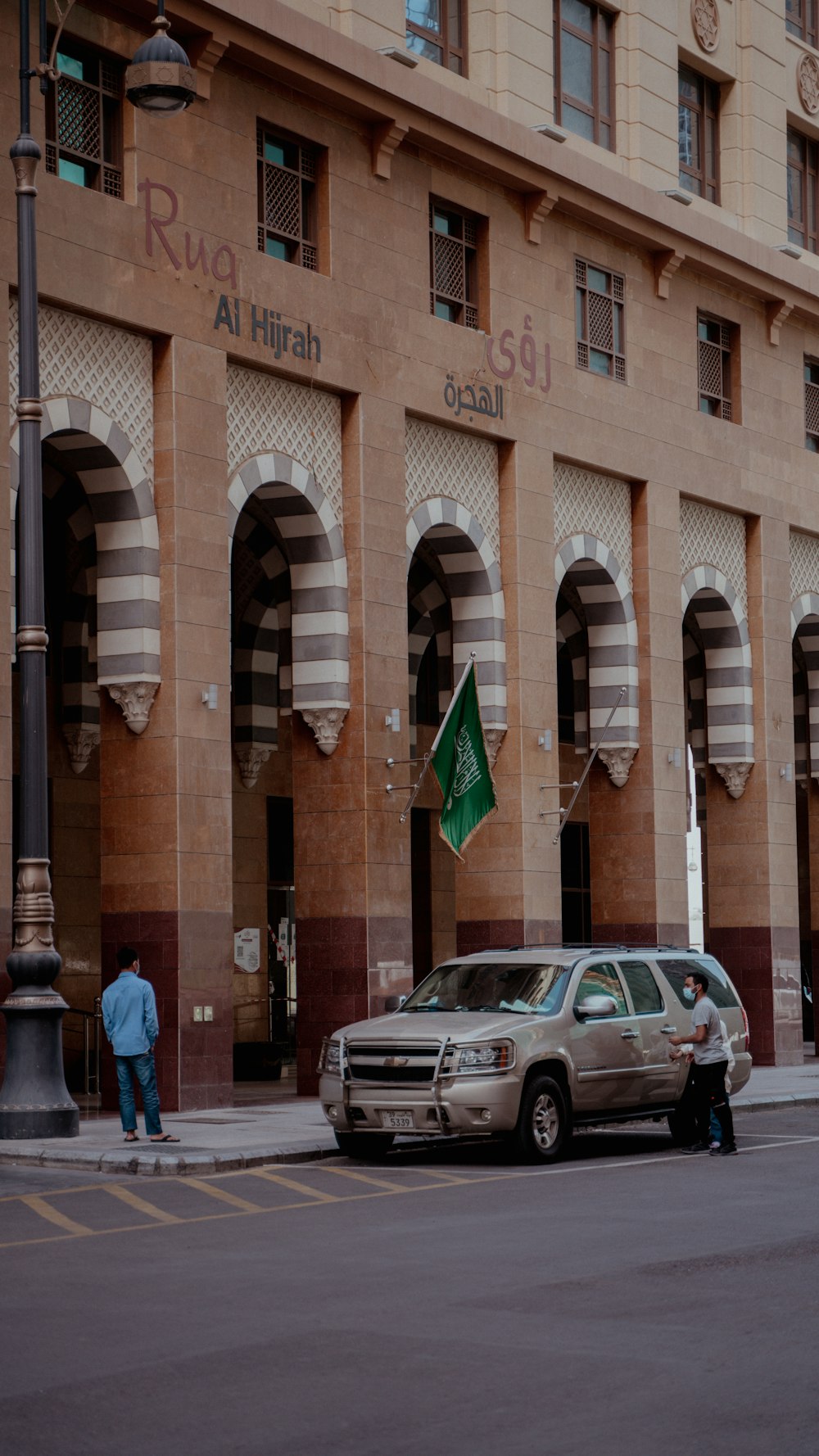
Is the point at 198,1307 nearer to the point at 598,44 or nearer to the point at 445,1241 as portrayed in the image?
the point at 445,1241

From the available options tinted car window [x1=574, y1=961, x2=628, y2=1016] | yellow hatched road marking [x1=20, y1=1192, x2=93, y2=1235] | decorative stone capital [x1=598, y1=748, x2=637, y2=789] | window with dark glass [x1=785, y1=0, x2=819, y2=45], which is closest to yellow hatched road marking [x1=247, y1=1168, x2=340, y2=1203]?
yellow hatched road marking [x1=20, y1=1192, x2=93, y2=1235]

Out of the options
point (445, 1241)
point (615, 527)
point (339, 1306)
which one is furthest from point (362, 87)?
point (339, 1306)

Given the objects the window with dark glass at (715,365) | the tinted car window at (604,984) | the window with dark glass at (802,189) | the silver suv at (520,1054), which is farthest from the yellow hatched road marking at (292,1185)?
the window with dark glass at (802,189)

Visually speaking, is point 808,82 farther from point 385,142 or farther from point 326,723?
point 326,723

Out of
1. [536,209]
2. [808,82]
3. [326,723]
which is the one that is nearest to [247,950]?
[326,723]

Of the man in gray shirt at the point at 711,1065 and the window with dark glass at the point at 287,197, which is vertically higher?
the window with dark glass at the point at 287,197

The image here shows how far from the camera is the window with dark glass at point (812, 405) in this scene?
118 feet

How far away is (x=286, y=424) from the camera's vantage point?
24594mm

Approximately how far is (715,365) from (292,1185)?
20.7 m

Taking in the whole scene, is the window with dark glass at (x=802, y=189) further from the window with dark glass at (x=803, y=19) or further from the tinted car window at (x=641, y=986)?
the tinted car window at (x=641, y=986)

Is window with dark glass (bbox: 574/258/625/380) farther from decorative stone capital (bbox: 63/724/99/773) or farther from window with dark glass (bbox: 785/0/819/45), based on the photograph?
decorative stone capital (bbox: 63/724/99/773)

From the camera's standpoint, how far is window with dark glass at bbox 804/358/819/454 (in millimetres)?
35844

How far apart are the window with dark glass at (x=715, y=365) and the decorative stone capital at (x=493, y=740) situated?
310 inches

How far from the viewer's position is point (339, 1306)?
32.6 feet
